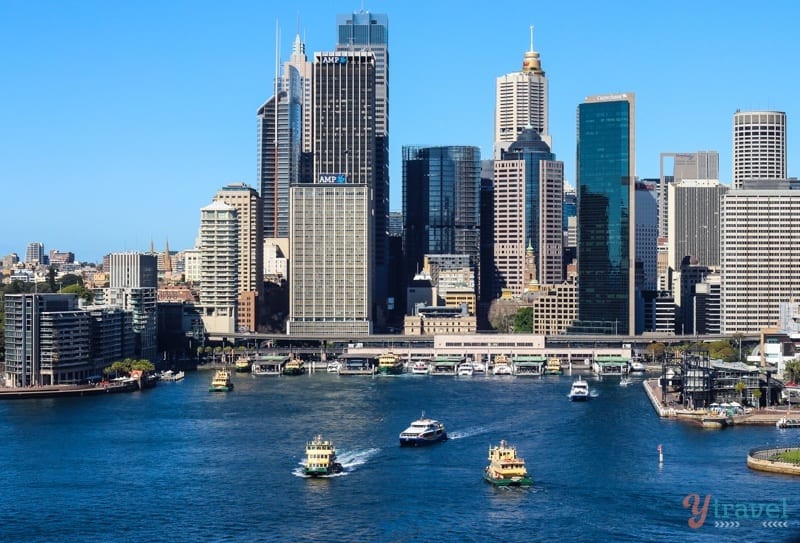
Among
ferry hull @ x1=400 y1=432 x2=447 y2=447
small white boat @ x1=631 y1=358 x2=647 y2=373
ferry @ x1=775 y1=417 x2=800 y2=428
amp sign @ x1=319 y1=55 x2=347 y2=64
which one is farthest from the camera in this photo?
amp sign @ x1=319 y1=55 x2=347 y2=64

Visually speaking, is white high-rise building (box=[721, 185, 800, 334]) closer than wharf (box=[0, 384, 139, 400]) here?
No

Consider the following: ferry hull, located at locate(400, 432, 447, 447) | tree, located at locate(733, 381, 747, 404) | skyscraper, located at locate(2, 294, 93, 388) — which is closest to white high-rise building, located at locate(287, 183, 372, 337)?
skyscraper, located at locate(2, 294, 93, 388)

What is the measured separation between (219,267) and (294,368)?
28.3m

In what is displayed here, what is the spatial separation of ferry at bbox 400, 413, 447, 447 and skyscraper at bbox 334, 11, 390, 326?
91.4m

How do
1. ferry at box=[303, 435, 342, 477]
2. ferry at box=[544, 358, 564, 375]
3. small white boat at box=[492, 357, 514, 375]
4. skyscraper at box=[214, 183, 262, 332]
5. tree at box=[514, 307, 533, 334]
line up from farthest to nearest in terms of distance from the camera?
skyscraper at box=[214, 183, 262, 332]
tree at box=[514, 307, 533, 334]
ferry at box=[544, 358, 564, 375]
small white boat at box=[492, 357, 514, 375]
ferry at box=[303, 435, 342, 477]

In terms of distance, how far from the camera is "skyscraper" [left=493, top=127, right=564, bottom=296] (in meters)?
177

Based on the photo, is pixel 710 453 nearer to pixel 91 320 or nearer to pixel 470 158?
pixel 91 320

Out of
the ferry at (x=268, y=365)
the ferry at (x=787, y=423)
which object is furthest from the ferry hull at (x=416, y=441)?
the ferry at (x=268, y=365)

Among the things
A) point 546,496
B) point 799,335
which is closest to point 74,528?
point 546,496

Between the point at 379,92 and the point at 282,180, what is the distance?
20.5 metres

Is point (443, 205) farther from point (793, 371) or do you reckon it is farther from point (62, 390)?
point (793, 371)

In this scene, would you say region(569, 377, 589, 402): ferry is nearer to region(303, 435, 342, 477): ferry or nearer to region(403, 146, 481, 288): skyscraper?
region(303, 435, 342, 477): ferry

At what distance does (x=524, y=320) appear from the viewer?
143000mm

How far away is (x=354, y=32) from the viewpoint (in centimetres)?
17312
